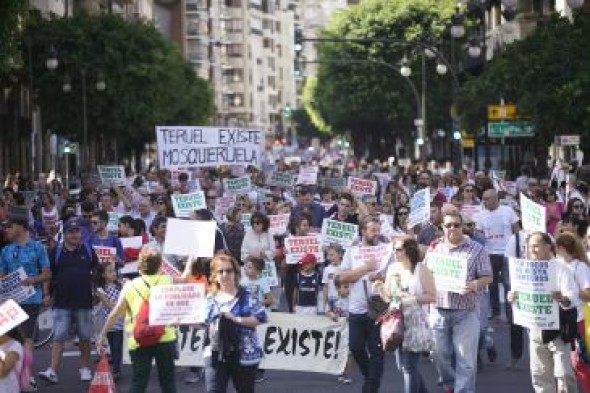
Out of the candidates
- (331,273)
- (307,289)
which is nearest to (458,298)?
(331,273)

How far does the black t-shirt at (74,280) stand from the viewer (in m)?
15.5

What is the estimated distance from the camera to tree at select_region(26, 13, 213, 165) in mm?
59312

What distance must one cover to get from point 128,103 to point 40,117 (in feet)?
15.2

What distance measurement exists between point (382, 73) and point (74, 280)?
60.8m

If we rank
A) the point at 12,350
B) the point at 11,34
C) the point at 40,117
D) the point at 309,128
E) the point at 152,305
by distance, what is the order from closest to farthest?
the point at 12,350, the point at 152,305, the point at 11,34, the point at 40,117, the point at 309,128

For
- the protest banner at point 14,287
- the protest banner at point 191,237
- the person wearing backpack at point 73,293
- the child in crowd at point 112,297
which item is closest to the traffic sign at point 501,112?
the child in crowd at point 112,297

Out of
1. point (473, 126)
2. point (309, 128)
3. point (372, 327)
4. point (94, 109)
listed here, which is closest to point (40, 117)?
point (94, 109)

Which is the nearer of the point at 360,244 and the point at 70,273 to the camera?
the point at 360,244

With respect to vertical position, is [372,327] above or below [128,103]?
below

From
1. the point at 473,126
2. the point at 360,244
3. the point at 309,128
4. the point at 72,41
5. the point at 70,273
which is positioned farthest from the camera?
the point at 309,128

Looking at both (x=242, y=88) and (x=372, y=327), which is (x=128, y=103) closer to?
(x=372, y=327)

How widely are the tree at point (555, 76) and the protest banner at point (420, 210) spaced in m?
20.5

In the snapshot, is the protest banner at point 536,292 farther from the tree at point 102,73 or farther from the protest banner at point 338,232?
the tree at point 102,73

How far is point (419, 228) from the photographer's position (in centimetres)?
1775
